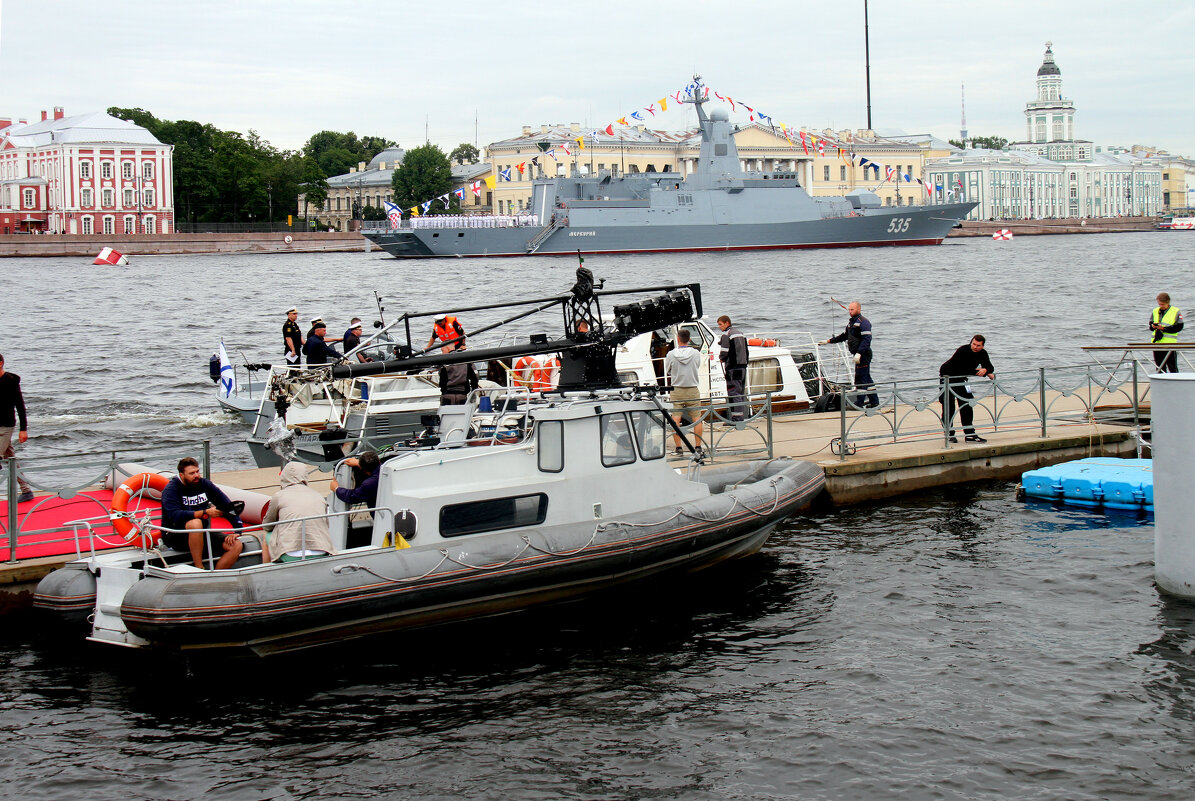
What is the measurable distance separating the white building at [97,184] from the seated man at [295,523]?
118 metres

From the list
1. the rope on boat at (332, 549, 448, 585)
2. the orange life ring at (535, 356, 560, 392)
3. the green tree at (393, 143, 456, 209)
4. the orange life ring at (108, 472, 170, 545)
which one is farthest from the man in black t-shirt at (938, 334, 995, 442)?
the green tree at (393, 143, 456, 209)

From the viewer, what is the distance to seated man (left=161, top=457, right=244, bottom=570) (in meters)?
9.91

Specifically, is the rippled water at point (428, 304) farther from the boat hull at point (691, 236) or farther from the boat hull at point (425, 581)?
the boat hull at point (425, 581)

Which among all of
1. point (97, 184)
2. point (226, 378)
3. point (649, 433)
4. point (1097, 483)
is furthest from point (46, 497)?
point (97, 184)

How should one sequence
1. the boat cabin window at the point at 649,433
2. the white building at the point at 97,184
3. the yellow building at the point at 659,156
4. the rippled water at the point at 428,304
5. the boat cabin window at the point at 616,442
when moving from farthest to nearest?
the yellow building at the point at 659,156, the white building at the point at 97,184, the rippled water at the point at 428,304, the boat cabin window at the point at 649,433, the boat cabin window at the point at 616,442

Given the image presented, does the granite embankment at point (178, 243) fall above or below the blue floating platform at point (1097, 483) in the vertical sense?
above

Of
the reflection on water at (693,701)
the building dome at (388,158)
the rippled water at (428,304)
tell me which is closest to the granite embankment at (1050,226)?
the rippled water at (428,304)

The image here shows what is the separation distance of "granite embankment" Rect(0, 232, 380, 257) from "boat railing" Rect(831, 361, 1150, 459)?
350 ft

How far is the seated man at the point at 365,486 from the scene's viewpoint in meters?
10.4

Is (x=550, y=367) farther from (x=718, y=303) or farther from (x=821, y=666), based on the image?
(x=718, y=303)

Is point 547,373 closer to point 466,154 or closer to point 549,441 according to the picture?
point 549,441

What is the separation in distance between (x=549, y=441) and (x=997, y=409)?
839 cm

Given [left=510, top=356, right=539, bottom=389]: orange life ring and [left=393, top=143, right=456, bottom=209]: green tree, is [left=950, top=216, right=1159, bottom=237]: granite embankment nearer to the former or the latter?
[left=393, top=143, right=456, bottom=209]: green tree

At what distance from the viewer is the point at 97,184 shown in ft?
388
